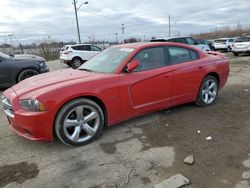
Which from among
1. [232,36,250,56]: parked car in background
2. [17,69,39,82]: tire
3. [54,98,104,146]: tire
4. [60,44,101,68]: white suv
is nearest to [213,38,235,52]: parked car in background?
[232,36,250,56]: parked car in background

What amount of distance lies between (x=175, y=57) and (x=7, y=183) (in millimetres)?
3588

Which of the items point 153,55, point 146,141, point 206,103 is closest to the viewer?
point 146,141

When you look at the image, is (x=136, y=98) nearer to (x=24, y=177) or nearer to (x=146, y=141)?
(x=146, y=141)

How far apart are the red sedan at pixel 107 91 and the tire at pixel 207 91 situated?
0.07 feet

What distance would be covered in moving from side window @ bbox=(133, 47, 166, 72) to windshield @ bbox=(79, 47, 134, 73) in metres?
0.24

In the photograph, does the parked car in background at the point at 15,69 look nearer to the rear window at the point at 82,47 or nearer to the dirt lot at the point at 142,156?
the dirt lot at the point at 142,156

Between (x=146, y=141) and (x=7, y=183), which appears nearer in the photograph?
(x=7, y=183)

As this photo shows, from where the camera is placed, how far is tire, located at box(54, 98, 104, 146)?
11.9 ft

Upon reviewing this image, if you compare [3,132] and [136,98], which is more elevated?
[136,98]

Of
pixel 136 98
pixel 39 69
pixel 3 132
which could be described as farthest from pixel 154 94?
pixel 39 69

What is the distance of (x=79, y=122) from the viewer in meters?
3.80

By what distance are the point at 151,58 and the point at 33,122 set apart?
7.77ft

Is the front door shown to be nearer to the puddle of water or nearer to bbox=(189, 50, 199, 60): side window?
bbox=(189, 50, 199, 60): side window

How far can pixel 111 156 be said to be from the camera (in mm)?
3500
